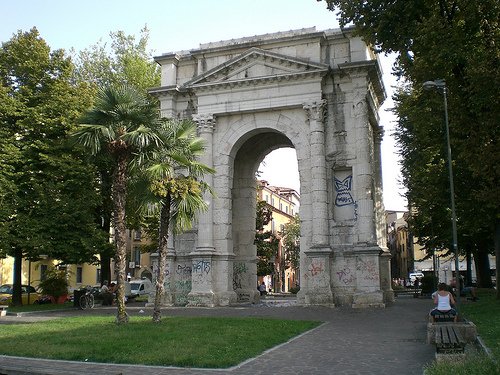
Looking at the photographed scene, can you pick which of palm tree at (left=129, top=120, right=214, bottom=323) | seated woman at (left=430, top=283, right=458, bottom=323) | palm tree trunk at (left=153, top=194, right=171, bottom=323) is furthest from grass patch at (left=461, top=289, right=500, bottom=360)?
palm tree trunk at (left=153, top=194, right=171, bottom=323)

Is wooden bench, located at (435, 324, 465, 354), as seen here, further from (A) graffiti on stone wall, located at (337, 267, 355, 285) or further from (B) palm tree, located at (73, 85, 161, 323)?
(A) graffiti on stone wall, located at (337, 267, 355, 285)

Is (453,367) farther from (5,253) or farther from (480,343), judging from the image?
(5,253)

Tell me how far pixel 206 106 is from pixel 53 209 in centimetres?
998

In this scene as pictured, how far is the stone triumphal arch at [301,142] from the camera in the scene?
25.7 m

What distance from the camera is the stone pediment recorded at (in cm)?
2718

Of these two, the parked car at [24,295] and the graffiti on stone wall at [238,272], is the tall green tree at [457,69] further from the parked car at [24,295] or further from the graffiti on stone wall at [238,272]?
the parked car at [24,295]

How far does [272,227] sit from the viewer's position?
76.6 metres

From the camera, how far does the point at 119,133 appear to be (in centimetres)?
1753

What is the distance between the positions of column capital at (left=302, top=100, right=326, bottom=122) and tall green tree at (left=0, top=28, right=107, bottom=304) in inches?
507

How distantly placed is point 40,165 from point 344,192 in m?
16.8

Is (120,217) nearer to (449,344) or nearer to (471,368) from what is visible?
(449,344)

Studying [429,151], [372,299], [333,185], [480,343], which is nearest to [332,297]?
[372,299]

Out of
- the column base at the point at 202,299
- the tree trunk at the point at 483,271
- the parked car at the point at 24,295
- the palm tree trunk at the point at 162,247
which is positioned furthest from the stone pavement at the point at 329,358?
the tree trunk at the point at 483,271

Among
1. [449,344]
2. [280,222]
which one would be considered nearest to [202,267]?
[449,344]
